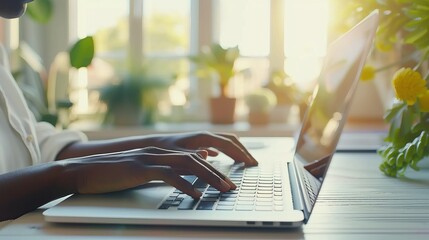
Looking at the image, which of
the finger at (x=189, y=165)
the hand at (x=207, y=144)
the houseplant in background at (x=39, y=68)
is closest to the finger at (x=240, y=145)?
the hand at (x=207, y=144)

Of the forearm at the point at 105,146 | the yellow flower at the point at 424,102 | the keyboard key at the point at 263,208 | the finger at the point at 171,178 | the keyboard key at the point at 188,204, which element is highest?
the yellow flower at the point at 424,102

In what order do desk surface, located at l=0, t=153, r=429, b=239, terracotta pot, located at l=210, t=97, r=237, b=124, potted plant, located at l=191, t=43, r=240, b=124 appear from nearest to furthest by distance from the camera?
desk surface, located at l=0, t=153, r=429, b=239 → potted plant, located at l=191, t=43, r=240, b=124 → terracotta pot, located at l=210, t=97, r=237, b=124

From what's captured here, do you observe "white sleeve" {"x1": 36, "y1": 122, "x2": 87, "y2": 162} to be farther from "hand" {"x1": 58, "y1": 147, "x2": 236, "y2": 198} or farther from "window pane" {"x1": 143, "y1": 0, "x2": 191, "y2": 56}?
"window pane" {"x1": 143, "y1": 0, "x2": 191, "y2": 56}

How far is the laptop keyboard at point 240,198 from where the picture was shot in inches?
23.8

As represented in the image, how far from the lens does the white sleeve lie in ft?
3.59

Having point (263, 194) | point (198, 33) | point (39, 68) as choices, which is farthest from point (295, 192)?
point (198, 33)

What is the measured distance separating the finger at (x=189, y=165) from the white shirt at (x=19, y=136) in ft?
1.20

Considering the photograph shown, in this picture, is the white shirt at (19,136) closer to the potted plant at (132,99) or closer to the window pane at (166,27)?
the potted plant at (132,99)

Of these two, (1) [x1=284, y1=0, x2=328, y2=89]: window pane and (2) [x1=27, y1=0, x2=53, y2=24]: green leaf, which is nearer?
(2) [x1=27, y1=0, x2=53, y2=24]: green leaf

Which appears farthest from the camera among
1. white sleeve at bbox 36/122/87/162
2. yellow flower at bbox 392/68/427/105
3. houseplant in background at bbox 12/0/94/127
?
houseplant in background at bbox 12/0/94/127

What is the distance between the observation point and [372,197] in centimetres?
72

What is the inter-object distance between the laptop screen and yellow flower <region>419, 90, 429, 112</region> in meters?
0.11

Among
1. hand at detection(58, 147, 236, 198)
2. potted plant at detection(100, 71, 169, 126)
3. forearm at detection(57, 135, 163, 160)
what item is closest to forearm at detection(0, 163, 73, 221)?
hand at detection(58, 147, 236, 198)


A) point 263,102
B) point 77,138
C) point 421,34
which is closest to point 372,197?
point 421,34
